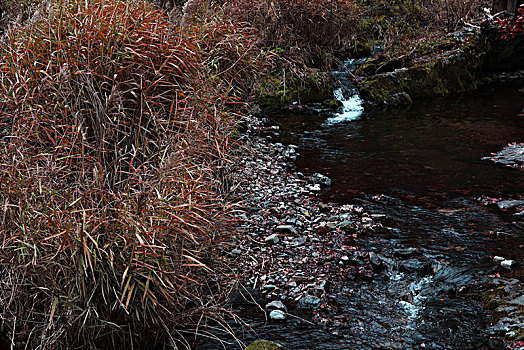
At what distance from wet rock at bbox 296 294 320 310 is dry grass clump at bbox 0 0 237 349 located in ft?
2.31

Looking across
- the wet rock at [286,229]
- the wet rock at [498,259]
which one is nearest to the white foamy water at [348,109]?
the wet rock at [286,229]

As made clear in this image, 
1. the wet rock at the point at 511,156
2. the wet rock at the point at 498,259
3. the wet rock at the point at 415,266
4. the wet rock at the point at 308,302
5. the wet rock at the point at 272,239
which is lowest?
the wet rock at the point at 272,239

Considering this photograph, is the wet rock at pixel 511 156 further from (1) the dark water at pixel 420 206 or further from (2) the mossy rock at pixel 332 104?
(2) the mossy rock at pixel 332 104

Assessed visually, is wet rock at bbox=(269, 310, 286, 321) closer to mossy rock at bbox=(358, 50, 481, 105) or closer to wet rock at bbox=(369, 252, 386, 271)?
wet rock at bbox=(369, 252, 386, 271)

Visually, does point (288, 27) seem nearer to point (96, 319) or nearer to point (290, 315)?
point (290, 315)

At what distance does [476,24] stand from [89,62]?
1168 cm

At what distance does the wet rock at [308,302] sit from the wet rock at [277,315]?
17cm

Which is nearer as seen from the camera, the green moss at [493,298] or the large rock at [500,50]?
the green moss at [493,298]

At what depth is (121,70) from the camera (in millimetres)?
3385

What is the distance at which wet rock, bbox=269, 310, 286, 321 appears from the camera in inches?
131

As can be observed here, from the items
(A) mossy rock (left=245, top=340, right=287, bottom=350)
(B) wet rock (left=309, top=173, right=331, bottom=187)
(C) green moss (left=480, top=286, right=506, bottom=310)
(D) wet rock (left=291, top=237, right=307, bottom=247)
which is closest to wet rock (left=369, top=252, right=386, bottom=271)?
(D) wet rock (left=291, top=237, right=307, bottom=247)

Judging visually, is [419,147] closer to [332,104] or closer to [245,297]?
[332,104]

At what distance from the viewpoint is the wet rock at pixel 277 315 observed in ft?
10.9

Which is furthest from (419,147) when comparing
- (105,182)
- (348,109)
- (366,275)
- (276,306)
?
(105,182)
